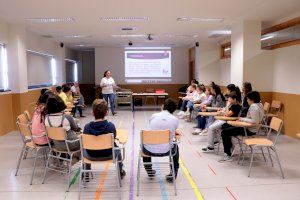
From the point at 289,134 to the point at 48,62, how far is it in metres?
8.91

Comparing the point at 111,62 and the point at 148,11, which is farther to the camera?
the point at 111,62

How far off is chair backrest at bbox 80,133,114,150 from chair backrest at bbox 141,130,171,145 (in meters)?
0.42

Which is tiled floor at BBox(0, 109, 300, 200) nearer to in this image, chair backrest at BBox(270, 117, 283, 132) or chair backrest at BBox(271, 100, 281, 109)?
chair backrest at BBox(270, 117, 283, 132)

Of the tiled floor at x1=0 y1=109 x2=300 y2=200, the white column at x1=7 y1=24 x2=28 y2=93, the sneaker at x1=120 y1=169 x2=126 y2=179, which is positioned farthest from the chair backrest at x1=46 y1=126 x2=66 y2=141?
the white column at x1=7 y1=24 x2=28 y2=93

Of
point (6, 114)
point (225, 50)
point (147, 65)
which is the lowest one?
point (6, 114)

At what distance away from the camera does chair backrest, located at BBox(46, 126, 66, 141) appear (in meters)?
3.67

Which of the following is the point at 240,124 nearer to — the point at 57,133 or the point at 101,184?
the point at 101,184

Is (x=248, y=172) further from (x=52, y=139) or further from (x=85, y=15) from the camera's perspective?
(x=85, y=15)

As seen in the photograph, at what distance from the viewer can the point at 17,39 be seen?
783cm

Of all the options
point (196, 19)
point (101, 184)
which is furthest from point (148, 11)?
point (101, 184)

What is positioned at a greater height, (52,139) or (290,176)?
(52,139)

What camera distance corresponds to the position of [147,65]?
1384 cm

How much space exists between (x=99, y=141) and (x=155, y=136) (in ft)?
2.17

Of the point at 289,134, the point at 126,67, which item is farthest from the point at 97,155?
the point at 126,67
